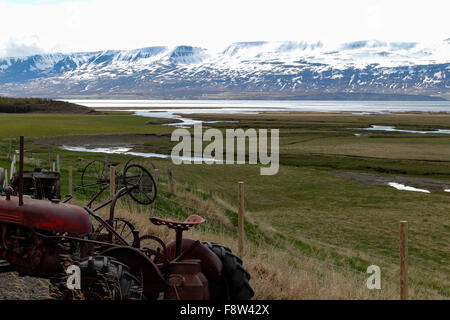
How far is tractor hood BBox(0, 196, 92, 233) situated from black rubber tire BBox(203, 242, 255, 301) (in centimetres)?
182

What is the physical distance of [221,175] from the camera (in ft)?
120

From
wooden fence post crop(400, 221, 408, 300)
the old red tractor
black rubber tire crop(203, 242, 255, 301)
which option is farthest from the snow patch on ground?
the old red tractor

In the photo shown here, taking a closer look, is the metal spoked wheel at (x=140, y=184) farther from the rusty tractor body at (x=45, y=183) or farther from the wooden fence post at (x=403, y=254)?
the wooden fence post at (x=403, y=254)

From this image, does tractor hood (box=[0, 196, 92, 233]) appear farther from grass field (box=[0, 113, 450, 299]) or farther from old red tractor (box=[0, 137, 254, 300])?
grass field (box=[0, 113, 450, 299])

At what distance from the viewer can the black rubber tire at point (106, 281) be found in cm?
607

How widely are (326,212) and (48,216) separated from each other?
20.2 m

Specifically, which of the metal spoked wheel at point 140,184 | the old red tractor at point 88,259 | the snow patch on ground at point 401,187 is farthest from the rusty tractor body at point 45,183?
the snow patch on ground at point 401,187

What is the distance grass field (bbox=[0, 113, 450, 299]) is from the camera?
11.3m

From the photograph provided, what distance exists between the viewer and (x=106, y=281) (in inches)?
239
